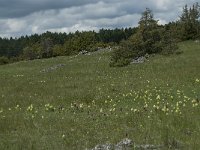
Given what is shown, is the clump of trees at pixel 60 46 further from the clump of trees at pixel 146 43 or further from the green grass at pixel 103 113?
the green grass at pixel 103 113

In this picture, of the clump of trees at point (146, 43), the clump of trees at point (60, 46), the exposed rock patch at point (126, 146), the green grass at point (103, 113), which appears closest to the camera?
the exposed rock patch at point (126, 146)

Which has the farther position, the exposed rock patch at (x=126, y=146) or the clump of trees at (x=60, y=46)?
the clump of trees at (x=60, y=46)

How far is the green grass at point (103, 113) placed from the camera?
1323 centimetres

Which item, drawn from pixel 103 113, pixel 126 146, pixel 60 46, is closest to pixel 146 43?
pixel 103 113

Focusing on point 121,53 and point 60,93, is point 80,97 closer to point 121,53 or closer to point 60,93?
point 60,93

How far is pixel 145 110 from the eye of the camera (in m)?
17.7

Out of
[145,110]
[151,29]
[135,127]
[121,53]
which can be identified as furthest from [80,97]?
[151,29]

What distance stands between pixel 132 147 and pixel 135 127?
318 centimetres

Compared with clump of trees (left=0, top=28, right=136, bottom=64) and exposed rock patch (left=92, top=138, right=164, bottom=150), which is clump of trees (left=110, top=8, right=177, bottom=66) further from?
exposed rock patch (left=92, top=138, right=164, bottom=150)

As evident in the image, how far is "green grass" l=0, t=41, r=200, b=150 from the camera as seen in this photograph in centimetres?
1323

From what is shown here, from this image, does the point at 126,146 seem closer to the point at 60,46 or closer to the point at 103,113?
the point at 103,113

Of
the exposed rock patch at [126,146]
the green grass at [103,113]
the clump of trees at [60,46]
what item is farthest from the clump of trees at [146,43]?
the exposed rock patch at [126,146]

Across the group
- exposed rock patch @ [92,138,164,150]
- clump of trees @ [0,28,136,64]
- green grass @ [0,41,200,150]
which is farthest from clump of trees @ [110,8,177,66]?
exposed rock patch @ [92,138,164,150]

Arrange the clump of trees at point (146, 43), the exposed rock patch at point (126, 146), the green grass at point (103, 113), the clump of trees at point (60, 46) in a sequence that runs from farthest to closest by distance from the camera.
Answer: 1. the clump of trees at point (60, 46)
2. the clump of trees at point (146, 43)
3. the green grass at point (103, 113)
4. the exposed rock patch at point (126, 146)
